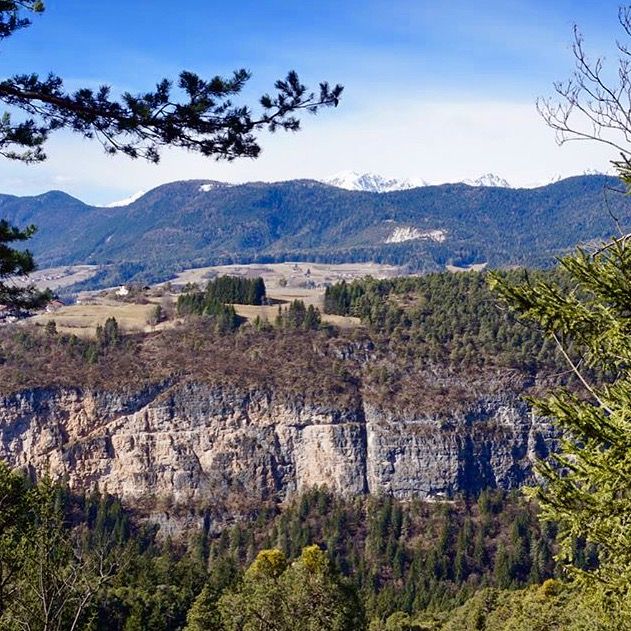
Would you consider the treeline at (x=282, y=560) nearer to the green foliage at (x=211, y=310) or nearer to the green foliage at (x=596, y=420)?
the green foliage at (x=596, y=420)

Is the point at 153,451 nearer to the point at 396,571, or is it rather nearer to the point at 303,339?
the point at 303,339

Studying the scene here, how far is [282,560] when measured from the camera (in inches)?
1773

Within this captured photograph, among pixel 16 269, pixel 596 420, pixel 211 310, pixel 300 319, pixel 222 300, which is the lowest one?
pixel 596 420

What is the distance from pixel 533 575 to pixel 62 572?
5931 cm

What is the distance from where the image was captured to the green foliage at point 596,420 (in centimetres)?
883

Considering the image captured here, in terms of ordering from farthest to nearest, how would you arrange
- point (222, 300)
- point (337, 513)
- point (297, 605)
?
point (222, 300) < point (337, 513) < point (297, 605)

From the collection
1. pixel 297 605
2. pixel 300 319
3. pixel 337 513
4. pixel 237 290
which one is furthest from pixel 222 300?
pixel 297 605

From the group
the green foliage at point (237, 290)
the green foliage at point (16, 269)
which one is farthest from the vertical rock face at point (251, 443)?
the green foliage at point (16, 269)

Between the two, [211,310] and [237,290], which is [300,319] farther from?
[237,290]

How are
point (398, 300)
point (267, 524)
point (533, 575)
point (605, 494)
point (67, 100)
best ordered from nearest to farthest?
point (605, 494), point (67, 100), point (533, 575), point (267, 524), point (398, 300)

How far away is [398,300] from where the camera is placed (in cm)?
10550

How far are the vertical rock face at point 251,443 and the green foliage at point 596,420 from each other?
79361mm

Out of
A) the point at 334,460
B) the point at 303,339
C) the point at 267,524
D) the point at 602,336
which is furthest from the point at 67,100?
the point at 303,339

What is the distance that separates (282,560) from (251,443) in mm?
45398
